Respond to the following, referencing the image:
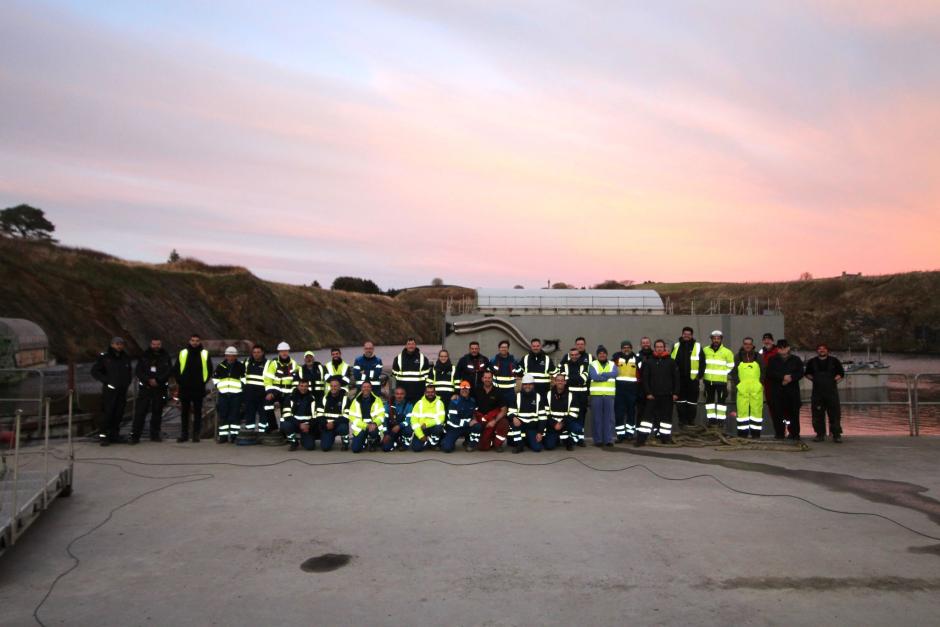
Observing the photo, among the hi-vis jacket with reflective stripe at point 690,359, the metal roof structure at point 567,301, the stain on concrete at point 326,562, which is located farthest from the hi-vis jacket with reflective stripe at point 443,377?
the metal roof structure at point 567,301

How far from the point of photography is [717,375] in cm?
972

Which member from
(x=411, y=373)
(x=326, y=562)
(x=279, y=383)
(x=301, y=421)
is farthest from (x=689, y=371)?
(x=326, y=562)

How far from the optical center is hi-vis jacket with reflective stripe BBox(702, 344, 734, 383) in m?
9.70

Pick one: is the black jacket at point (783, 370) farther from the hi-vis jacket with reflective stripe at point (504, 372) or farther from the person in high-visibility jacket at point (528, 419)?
the hi-vis jacket with reflective stripe at point (504, 372)

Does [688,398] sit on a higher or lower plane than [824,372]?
lower

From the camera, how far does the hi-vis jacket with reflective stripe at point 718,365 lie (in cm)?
970

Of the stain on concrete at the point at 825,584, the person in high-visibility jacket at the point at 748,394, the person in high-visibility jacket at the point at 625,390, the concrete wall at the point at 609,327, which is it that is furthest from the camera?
the concrete wall at the point at 609,327

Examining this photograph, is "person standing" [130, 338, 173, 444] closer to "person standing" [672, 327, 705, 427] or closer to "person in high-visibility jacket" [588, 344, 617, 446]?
"person in high-visibility jacket" [588, 344, 617, 446]

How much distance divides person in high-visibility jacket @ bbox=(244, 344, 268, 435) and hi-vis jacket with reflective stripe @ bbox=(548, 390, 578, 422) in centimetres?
434

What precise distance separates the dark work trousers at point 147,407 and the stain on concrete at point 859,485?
24.7 ft

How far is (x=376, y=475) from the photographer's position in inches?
285

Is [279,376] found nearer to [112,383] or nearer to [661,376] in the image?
[112,383]

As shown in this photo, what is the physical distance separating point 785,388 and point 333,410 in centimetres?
684

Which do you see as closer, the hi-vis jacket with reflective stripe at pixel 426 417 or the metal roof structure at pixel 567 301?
the hi-vis jacket with reflective stripe at pixel 426 417
